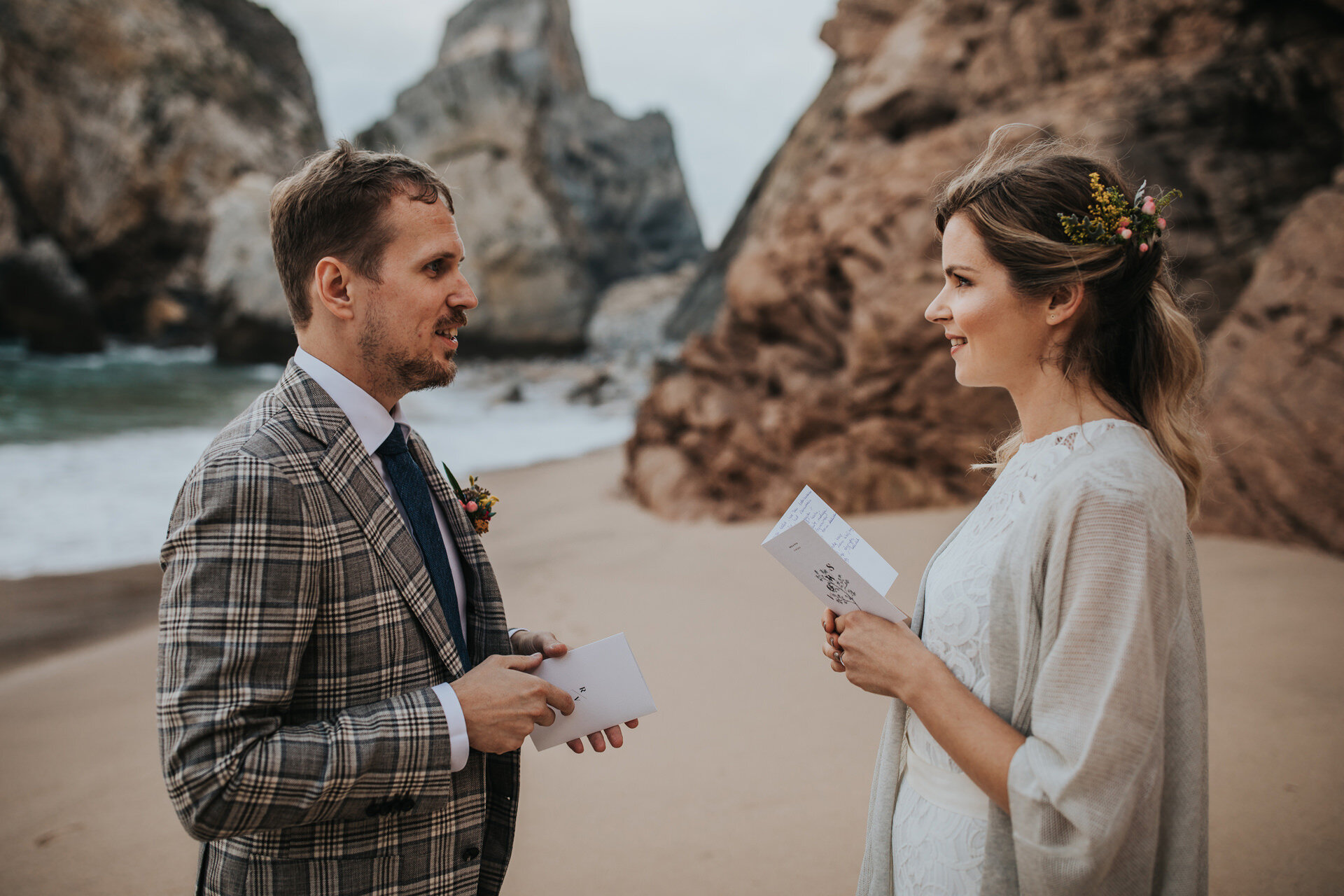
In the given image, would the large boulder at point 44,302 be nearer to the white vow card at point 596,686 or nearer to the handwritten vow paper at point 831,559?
the white vow card at point 596,686

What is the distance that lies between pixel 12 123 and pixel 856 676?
39330 mm

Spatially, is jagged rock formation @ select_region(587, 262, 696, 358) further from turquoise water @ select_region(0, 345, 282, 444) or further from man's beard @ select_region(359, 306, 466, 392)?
man's beard @ select_region(359, 306, 466, 392)

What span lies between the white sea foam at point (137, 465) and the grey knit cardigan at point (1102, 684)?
308 inches

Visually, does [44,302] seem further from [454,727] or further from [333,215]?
[454,727]

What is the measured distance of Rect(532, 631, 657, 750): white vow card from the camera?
161cm

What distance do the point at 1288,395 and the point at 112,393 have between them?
2259 centimetres

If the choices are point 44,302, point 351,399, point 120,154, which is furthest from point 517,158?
point 351,399

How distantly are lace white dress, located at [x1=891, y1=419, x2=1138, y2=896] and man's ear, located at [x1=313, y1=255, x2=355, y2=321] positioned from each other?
1.27 meters

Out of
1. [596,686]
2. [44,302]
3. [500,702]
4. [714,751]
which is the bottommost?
[44,302]

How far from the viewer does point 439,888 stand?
4.66 feet

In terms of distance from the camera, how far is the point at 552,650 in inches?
65.5

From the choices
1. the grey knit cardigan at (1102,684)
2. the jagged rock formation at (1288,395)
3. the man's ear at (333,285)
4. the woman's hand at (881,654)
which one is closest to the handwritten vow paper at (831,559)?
the woman's hand at (881,654)

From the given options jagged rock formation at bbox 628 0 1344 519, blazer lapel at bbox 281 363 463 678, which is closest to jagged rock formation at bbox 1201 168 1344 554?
jagged rock formation at bbox 628 0 1344 519

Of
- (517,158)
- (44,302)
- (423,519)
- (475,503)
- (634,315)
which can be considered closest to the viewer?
(423,519)
